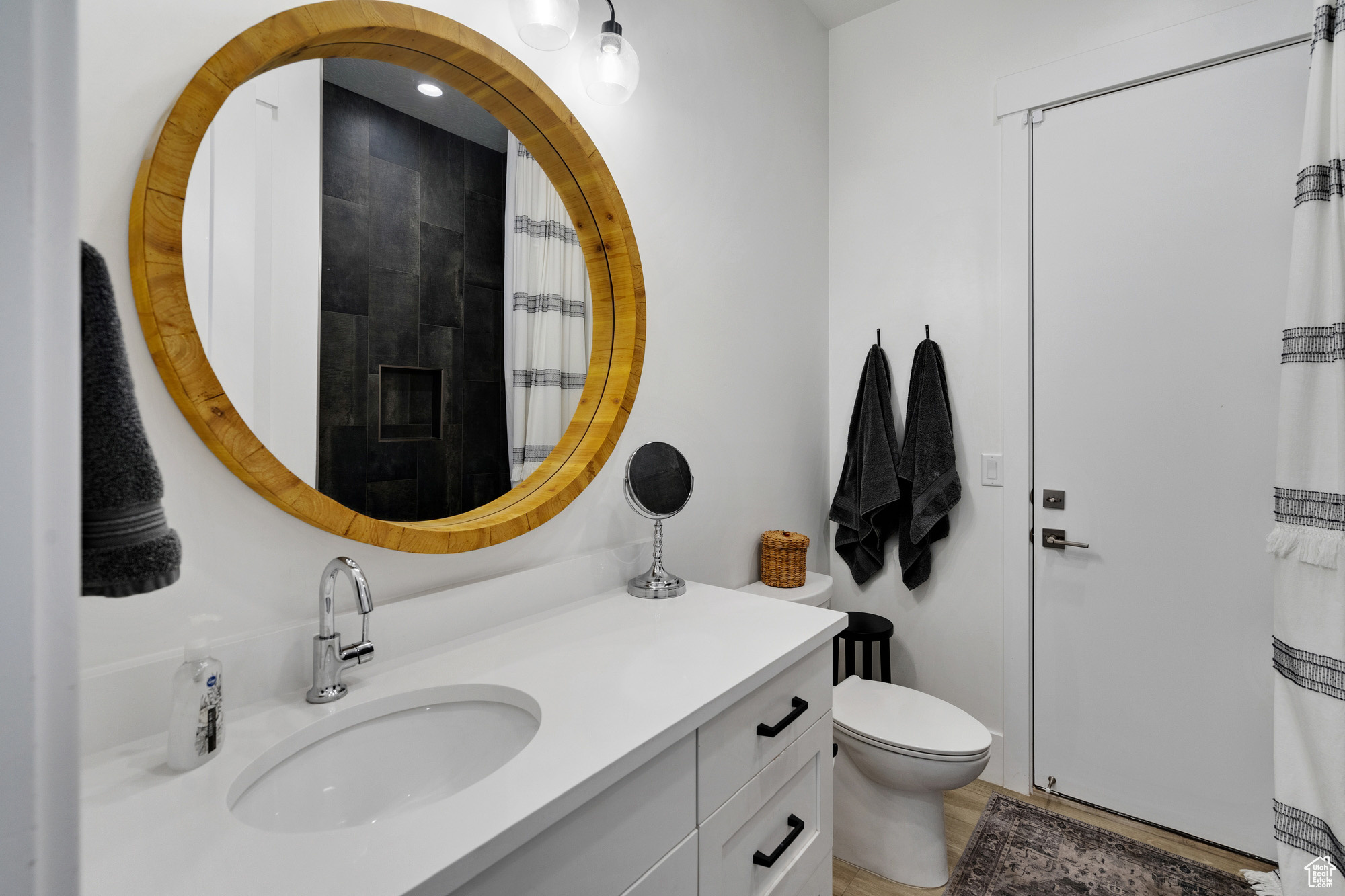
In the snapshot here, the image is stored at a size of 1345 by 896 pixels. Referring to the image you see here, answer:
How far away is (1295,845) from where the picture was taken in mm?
1340

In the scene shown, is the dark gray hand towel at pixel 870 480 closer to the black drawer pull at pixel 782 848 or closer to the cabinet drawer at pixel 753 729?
the cabinet drawer at pixel 753 729

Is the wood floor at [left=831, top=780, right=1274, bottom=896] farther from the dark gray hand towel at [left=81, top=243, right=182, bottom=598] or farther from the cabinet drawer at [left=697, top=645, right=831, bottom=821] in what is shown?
the dark gray hand towel at [left=81, top=243, right=182, bottom=598]

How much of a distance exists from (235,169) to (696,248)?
106 cm

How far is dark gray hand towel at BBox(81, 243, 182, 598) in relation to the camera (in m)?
0.29

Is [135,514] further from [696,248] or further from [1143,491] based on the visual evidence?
[1143,491]

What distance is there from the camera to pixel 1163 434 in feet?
5.64

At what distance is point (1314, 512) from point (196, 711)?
1998 millimetres

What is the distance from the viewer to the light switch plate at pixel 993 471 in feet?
6.45

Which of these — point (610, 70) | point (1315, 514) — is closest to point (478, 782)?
point (610, 70)

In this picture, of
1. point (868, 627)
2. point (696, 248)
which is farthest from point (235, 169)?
point (868, 627)

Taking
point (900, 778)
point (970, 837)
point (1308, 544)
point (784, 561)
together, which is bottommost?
point (970, 837)

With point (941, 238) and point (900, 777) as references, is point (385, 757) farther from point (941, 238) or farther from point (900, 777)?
point (941, 238)

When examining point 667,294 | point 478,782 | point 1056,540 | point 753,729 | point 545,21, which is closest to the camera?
point 478,782

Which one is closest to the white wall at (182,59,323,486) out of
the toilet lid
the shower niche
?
the shower niche
